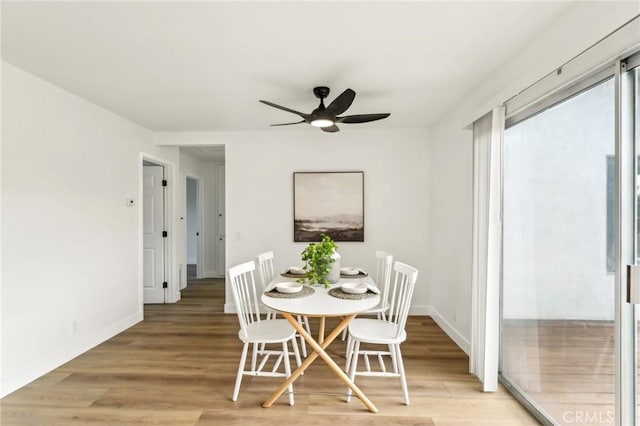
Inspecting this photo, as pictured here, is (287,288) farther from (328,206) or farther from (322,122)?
(328,206)

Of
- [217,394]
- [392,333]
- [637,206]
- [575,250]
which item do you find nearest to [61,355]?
[217,394]

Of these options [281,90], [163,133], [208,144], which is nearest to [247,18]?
[281,90]

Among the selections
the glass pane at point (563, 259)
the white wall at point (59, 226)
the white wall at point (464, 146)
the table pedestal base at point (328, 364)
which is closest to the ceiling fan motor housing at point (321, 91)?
the white wall at point (464, 146)

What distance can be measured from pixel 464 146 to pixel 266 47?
217 cm

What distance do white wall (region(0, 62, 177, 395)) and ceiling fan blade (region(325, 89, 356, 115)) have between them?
2.47m

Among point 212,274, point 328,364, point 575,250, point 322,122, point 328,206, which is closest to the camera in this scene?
point 575,250

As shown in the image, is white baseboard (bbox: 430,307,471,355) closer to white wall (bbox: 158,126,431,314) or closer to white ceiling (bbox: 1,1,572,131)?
white wall (bbox: 158,126,431,314)

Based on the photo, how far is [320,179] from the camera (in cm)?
427

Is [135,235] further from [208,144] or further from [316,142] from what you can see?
[316,142]

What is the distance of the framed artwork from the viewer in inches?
167

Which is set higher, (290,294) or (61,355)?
(290,294)

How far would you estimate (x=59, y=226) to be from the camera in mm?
2848

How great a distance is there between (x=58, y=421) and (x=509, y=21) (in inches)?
151

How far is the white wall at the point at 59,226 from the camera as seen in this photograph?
7.97 feet
